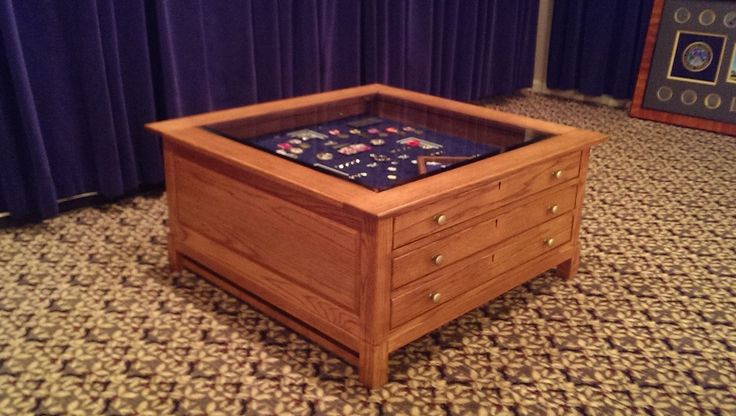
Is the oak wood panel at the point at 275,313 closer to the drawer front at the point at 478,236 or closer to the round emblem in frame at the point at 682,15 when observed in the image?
the drawer front at the point at 478,236

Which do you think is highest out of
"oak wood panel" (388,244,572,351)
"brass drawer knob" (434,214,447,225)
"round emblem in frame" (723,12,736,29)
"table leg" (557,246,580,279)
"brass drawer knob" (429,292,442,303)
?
"round emblem in frame" (723,12,736,29)

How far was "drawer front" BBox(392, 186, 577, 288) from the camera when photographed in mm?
1813

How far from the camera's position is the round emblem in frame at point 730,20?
166 inches

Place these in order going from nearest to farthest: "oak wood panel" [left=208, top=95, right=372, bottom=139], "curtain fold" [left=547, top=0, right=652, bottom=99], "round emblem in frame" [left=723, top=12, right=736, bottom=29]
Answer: "oak wood panel" [left=208, top=95, right=372, bottom=139], "round emblem in frame" [left=723, top=12, right=736, bottom=29], "curtain fold" [left=547, top=0, right=652, bottom=99]

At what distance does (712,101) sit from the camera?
4352 mm

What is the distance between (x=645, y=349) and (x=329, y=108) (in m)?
1.40

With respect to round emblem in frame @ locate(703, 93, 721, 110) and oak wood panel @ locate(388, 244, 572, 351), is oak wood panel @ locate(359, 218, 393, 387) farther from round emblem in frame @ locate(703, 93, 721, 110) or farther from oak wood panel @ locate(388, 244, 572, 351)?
round emblem in frame @ locate(703, 93, 721, 110)

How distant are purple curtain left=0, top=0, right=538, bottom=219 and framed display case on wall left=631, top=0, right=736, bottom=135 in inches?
66.9

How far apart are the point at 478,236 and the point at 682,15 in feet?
10.6

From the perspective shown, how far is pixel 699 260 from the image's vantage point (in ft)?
8.61

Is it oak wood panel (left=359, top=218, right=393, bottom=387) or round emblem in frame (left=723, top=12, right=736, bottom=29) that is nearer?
oak wood panel (left=359, top=218, right=393, bottom=387)

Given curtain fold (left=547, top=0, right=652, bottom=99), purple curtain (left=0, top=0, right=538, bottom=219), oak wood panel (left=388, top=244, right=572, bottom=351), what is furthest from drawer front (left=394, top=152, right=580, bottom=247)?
curtain fold (left=547, top=0, right=652, bottom=99)

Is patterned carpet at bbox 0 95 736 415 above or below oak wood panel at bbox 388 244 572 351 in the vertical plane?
below

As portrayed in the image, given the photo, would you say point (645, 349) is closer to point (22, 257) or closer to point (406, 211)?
point (406, 211)
